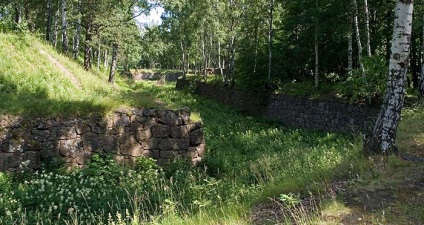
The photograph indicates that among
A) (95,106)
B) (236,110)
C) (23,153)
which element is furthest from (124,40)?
(23,153)

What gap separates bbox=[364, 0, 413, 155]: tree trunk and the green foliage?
279 inches

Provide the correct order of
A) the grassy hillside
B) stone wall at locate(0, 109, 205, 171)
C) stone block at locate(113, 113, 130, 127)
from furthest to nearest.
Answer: stone block at locate(113, 113, 130, 127), the grassy hillside, stone wall at locate(0, 109, 205, 171)

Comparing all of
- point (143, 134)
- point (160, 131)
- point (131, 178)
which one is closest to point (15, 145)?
point (131, 178)

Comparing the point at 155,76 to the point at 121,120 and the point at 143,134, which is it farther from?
the point at 121,120

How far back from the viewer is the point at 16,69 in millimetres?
10188

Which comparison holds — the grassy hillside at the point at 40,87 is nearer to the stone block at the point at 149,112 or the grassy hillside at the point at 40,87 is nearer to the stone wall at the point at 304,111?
the stone block at the point at 149,112

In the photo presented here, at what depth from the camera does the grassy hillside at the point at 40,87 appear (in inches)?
316

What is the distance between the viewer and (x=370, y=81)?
525 inches

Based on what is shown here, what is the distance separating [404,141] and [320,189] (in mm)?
3328

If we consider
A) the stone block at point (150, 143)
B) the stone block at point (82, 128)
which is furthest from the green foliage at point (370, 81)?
the stone block at point (82, 128)

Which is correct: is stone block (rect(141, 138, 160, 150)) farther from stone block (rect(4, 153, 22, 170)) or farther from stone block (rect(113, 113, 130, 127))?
stone block (rect(4, 153, 22, 170))

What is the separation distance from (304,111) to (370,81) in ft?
16.1

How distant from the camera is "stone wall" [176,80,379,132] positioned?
1455 centimetres

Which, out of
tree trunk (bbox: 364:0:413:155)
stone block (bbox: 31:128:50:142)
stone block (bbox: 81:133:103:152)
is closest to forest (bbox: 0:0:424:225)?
tree trunk (bbox: 364:0:413:155)
